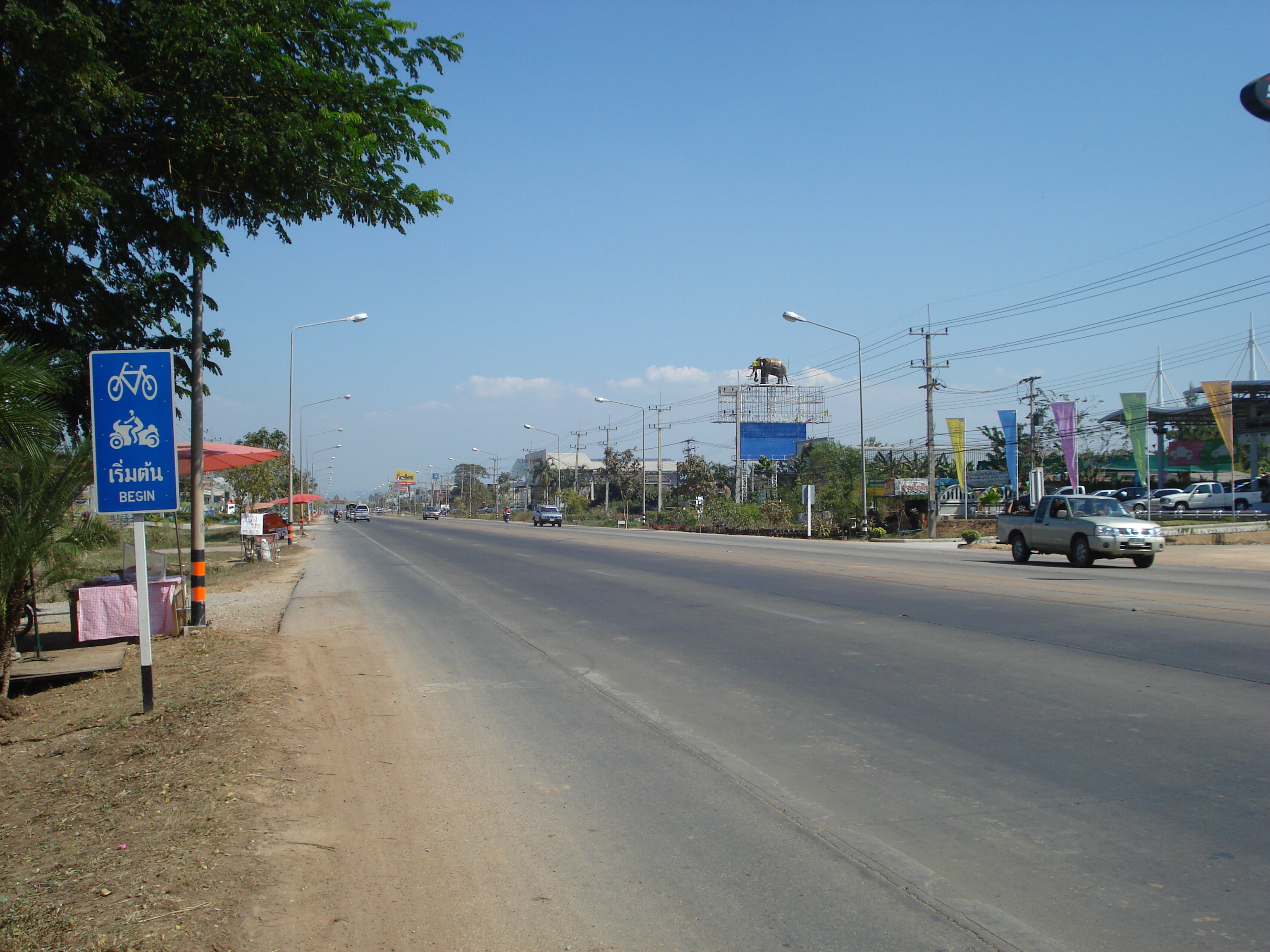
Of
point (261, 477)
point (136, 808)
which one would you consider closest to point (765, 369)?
point (261, 477)

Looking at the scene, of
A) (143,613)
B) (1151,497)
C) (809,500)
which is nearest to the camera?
(143,613)

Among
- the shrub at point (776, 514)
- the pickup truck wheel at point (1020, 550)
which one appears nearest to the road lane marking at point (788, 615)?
the pickup truck wheel at point (1020, 550)

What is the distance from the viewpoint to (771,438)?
79.2 metres

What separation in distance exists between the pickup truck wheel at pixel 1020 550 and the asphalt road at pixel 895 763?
34.3 feet

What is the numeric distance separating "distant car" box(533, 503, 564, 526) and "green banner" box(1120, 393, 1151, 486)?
130 ft

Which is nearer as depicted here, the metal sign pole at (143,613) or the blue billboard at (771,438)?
the metal sign pole at (143,613)

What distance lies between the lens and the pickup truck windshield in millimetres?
23031

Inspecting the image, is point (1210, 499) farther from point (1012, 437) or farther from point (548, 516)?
point (548, 516)

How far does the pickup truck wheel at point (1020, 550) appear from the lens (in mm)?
24828

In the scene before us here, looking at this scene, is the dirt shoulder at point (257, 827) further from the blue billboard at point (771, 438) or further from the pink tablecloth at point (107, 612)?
the blue billboard at point (771, 438)

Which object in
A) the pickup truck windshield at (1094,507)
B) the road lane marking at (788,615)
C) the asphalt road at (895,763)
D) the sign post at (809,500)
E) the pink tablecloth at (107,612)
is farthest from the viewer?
the sign post at (809,500)

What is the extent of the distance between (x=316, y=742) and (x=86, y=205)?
6627 mm

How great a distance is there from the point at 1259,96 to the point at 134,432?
12.9 m

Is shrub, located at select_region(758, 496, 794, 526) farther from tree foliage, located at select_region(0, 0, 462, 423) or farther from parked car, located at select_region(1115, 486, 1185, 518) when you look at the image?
tree foliage, located at select_region(0, 0, 462, 423)
